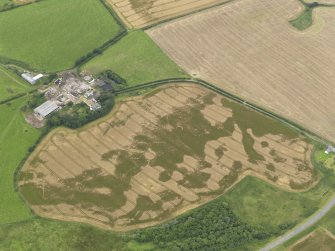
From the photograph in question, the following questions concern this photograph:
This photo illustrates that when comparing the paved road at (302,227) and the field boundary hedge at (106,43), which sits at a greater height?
the field boundary hedge at (106,43)

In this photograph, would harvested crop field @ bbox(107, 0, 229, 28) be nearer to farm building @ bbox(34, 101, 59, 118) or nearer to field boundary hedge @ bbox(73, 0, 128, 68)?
field boundary hedge @ bbox(73, 0, 128, 68)

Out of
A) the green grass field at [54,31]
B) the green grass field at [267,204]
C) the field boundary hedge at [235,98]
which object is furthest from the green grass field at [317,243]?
the green grass field at [54,31]

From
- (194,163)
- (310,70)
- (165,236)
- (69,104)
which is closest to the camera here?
(165,236)

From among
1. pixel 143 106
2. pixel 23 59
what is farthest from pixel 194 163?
pixel 23 59

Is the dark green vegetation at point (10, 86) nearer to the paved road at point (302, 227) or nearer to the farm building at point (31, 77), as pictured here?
the farm building at point (31, 77)

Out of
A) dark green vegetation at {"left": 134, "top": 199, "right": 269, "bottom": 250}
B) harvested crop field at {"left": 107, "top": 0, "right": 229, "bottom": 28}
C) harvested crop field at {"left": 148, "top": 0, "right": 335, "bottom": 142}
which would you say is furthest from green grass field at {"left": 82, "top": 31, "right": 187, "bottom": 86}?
dark green vegetation at {"left": 134, "top": 199, "right": 269, "bottom": 250}

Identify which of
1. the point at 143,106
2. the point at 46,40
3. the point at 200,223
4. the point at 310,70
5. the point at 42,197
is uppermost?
the point at 46,40

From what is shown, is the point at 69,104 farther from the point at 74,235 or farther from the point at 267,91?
the point at 267,91
